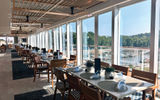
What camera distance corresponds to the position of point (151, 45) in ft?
9.02

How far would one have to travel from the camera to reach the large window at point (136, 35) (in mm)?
2949

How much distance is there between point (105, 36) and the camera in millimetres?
4297

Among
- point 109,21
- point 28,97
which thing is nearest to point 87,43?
point 109,21

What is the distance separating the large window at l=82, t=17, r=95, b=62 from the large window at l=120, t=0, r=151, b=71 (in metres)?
1.57

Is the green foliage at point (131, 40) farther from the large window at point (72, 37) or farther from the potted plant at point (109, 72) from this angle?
the large window at point (72, 37)

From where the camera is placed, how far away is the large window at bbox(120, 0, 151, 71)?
2.95 metres

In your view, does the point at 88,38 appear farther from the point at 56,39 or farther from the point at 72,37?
the point at 56,39

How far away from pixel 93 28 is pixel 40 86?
305 centimetres

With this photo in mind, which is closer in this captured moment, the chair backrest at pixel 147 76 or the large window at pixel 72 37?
the chair backrest at pixel 147 76

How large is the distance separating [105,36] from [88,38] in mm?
1257

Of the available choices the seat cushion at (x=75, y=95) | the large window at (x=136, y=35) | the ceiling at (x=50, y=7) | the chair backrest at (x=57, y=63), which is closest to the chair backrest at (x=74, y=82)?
the seat cushion at (x=75, y=95)

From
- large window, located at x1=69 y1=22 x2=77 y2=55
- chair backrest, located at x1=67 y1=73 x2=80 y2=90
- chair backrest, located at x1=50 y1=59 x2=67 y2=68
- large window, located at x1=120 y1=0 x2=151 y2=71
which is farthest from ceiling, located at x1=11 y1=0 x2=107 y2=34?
chair backrest, located at x1=67 y1=73 x2=80 y2=90

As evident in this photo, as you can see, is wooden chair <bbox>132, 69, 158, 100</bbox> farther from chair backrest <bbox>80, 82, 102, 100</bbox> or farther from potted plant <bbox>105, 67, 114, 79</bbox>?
chair backrest <bbox>80, 82, 102, 100</bbox>

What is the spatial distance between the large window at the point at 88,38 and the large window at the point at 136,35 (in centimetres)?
157
